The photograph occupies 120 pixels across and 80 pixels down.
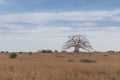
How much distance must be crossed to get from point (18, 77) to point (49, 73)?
2.44 metres

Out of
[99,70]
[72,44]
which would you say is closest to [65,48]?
[72,44]

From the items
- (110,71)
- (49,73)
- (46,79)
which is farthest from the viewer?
(110,71)

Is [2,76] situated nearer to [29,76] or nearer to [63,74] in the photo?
[29,76]

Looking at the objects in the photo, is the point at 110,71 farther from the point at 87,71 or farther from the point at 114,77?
the point at 114,77

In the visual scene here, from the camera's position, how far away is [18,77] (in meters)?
17.9

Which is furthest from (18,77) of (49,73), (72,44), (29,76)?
(72,44)

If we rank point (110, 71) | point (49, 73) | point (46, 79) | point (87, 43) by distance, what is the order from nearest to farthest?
point (46, 79)
point (49, 73)
point (110, 71)
point (87, 43)

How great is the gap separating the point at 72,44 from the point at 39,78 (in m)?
60.6

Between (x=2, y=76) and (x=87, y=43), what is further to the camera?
(x=87, y=43)

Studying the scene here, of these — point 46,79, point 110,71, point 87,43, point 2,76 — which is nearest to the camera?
point 46,79

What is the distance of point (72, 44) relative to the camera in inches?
3068

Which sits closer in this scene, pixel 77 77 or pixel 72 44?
pixel 77 77

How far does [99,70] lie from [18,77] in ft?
19.6

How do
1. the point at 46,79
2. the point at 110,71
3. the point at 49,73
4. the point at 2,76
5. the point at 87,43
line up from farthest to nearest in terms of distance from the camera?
the point at 87,43 < the point at 110,71 < the point at 49,73 < the point at 2,76 < the point at 46,79
